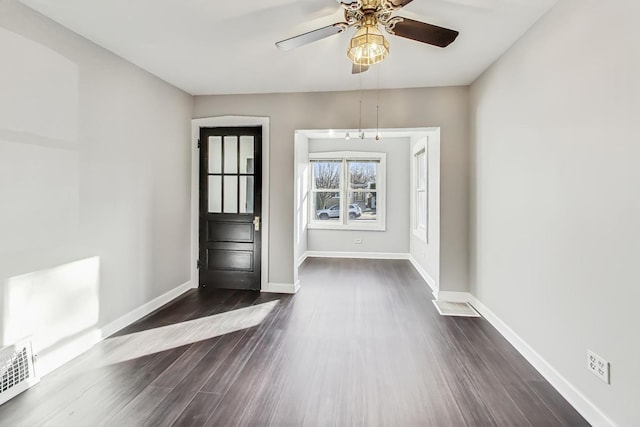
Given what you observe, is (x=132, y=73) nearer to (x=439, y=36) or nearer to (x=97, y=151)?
(x=97, y=151)

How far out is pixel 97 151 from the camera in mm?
2795

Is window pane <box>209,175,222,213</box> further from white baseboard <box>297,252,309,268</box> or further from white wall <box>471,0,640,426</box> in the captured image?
white wall <box>471,0,640,426</box>

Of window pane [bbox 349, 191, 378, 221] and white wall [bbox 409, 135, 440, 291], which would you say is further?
window pane [bbox 349, 191, 378, 221]

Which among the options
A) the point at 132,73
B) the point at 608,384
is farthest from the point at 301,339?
the point at 132,73

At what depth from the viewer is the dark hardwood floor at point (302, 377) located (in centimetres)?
188

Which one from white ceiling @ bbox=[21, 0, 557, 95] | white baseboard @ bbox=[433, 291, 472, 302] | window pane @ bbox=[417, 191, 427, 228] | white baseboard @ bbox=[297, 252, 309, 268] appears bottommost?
white baseboard @ bbox=[433, 291, 472, 302]

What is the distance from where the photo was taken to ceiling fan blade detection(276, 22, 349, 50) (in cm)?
205

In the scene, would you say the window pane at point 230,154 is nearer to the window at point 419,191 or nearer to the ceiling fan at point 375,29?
the ceiling fan at point 375,29

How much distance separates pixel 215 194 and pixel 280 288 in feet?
5.19

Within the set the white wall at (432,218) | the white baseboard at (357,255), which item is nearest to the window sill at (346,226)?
the white baseboard at (357,255)

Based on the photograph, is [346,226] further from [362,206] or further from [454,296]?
[454,296]

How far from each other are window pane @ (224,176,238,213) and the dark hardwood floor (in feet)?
4.64

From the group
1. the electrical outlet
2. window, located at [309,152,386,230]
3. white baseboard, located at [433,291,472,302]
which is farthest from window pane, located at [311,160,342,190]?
the electrical outlet

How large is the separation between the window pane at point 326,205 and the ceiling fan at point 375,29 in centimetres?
480
